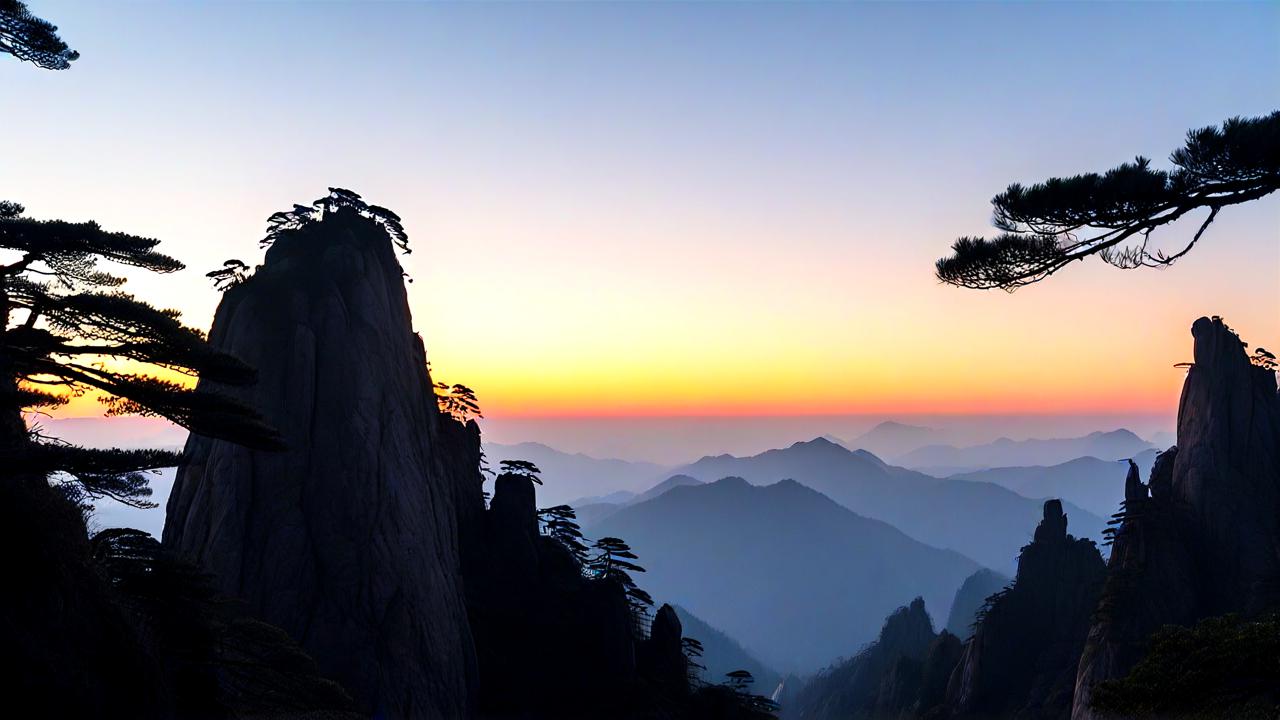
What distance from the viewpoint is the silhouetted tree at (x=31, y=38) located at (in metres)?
9.89

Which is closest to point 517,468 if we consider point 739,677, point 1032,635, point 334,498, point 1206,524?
point 739,677

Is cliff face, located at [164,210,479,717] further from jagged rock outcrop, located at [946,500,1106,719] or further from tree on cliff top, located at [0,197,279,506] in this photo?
jagged rock outcrop, located at [946,500,1106,719]

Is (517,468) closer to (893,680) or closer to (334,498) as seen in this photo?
(334,498)

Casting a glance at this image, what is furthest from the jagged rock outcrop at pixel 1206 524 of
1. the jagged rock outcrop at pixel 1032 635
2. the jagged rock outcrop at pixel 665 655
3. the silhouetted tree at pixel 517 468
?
the silhouetted tree at pixel 517 468

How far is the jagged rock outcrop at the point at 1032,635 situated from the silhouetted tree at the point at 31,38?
74.0 meters

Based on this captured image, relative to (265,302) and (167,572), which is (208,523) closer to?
(265,302)

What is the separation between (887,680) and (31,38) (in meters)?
127

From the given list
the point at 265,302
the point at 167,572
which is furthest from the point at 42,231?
the point at 265,302

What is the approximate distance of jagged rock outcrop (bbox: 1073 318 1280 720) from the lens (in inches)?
1861

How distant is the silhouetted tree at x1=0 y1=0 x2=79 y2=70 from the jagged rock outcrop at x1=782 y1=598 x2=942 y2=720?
326 ft

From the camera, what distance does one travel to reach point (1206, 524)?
168 feet

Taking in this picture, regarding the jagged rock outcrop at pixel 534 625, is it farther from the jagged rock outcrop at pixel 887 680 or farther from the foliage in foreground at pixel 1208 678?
the jagged rock outcrop at pixel 887 680

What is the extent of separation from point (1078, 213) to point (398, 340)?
3201cm

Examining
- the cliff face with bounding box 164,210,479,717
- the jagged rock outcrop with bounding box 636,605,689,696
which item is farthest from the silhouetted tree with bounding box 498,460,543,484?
the cliff face with bounding box 164,210,479,717
